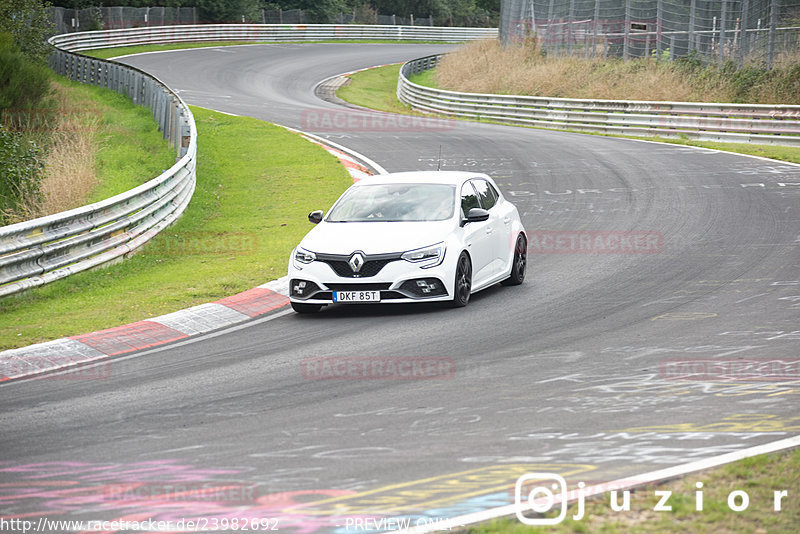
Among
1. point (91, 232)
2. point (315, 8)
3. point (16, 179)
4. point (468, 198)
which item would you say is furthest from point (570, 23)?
point (315, 8)

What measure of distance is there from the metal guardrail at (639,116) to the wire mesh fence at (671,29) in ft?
14.3

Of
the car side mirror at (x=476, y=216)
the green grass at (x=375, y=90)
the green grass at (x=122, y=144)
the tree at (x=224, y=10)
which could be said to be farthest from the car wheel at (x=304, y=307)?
the tree at (x=224, y=10)

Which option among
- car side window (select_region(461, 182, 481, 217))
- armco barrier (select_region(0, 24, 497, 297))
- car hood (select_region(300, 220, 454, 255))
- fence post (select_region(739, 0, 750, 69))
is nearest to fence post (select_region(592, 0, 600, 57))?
fence post (select_region(739, 0, 750, 69))

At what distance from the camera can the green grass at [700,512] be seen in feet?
16.5

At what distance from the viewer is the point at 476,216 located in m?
12.3

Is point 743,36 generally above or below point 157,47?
above

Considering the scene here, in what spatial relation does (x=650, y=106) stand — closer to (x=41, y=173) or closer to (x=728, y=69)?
(x=728, y=69)

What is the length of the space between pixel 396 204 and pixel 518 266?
5.89 feet

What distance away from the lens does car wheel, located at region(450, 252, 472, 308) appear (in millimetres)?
11711

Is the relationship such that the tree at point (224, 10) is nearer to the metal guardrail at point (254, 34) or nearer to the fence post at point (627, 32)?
the metal guardrail at point (254, 34)

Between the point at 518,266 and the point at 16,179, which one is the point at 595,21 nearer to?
the point at 16,179

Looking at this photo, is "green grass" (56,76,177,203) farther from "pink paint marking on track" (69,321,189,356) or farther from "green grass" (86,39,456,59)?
"green grass" (86,39,456,59)

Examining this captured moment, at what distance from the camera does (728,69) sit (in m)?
34.1

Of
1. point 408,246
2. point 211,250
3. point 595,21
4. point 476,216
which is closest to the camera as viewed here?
point 408,246
